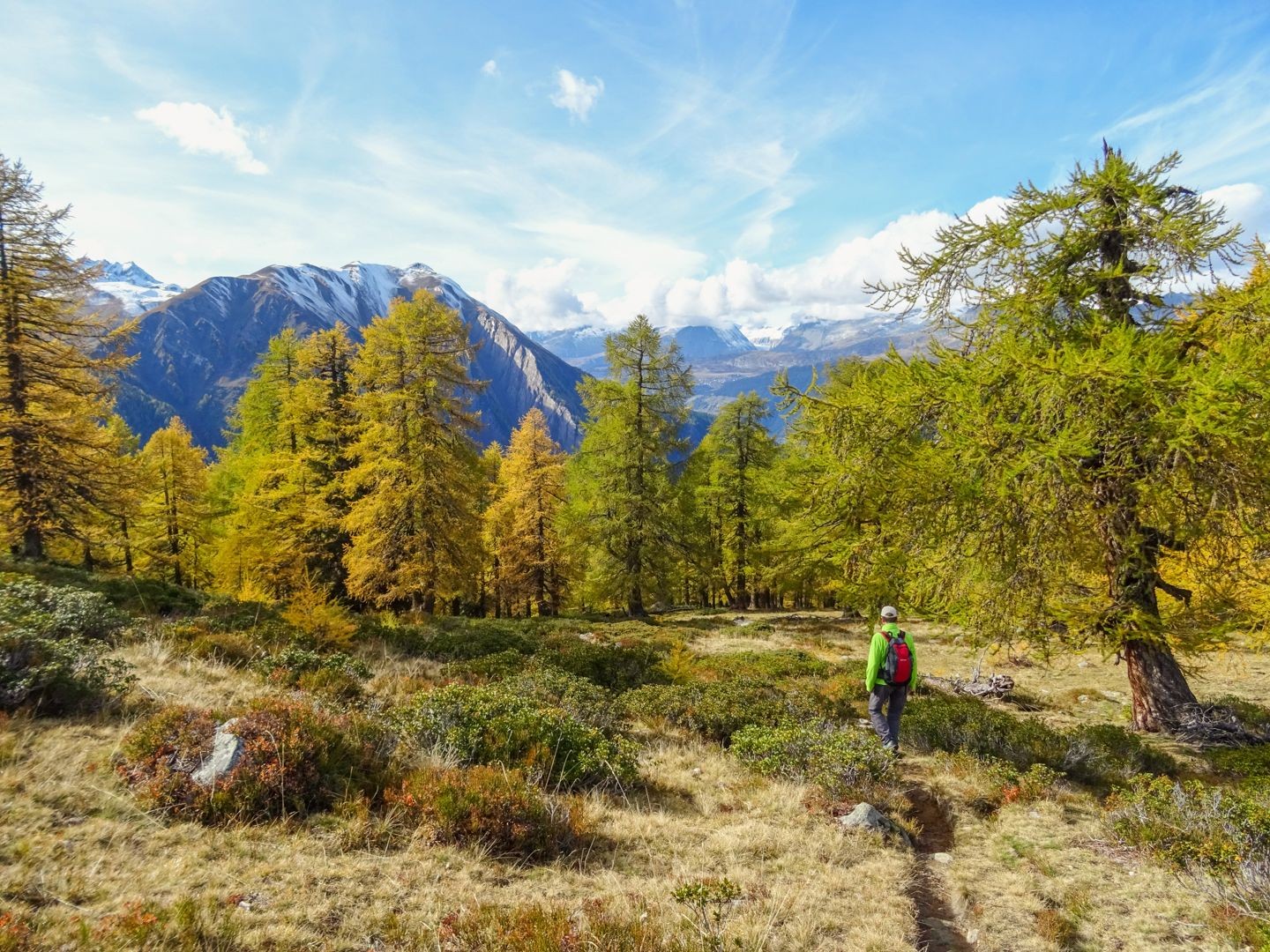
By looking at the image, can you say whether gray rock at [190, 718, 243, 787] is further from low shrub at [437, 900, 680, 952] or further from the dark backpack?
the dark backpack

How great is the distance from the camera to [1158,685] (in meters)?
9.92

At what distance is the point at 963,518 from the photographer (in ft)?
29.5

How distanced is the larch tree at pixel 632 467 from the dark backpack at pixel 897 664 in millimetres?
18016

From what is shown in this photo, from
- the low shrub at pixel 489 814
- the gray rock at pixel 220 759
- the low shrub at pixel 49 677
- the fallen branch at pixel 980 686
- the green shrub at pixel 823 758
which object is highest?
the low shrub at pixel 49 677

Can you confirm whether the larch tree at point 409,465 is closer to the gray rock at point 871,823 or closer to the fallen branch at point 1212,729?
the gray rock at point 871,823

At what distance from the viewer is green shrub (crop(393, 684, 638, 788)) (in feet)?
22.2

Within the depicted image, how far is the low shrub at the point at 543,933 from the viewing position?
12.1 ft

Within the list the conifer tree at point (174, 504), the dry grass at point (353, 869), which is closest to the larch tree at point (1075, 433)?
the dry grass at point (353, 869)

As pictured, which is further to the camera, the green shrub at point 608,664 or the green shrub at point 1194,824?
the green shrub at point 608,664

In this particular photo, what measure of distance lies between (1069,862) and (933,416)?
19.6 ft

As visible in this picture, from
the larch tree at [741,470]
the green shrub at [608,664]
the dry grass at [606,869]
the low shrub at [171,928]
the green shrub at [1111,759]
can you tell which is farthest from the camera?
the larch tree at [741,470]

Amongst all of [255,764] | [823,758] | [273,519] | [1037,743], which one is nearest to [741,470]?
[273,519]

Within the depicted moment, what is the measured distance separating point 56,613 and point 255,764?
5.53 m

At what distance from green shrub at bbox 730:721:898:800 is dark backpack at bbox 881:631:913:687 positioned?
915 millimetres
